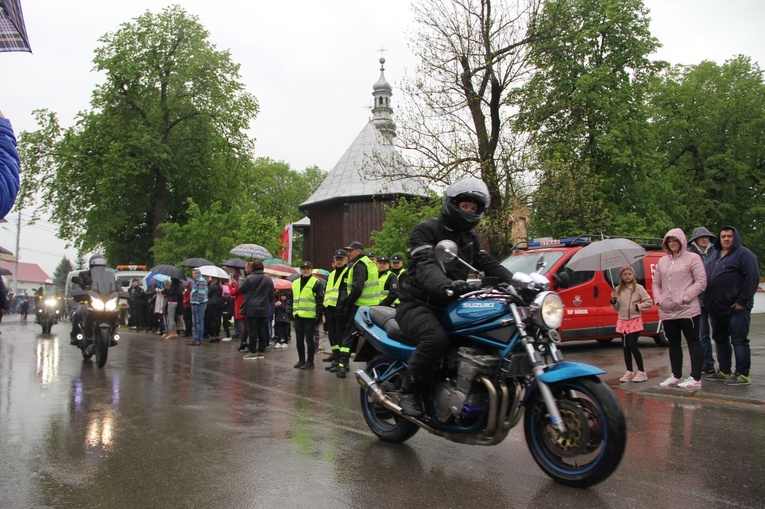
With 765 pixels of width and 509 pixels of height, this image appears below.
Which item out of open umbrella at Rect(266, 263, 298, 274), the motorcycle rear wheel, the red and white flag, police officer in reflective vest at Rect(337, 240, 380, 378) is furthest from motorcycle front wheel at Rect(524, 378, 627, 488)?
the red and white flag

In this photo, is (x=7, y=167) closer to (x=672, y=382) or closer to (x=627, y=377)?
(x=672, y=382)

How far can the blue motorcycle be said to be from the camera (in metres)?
4.14

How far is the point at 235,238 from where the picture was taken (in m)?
27.5

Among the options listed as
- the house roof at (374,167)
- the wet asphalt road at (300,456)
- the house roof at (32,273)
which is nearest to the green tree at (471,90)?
the house roof at (374,167)

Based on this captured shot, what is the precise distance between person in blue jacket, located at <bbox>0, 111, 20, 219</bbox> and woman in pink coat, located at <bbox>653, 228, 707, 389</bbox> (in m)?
7.55

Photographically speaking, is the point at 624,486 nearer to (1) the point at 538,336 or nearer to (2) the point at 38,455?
(1) the point at 538,336

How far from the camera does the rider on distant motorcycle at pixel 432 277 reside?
15.6 feet

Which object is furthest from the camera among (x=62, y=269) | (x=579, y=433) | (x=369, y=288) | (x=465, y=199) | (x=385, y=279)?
(x=62, y=269)

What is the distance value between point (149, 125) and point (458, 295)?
125 ft

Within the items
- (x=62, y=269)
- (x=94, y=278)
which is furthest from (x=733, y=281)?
(x=62, y=269)

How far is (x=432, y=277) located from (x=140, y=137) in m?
35.9

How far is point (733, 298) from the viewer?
8.44 m

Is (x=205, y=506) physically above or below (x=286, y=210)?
below

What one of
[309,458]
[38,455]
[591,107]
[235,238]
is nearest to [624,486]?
[309,458]
